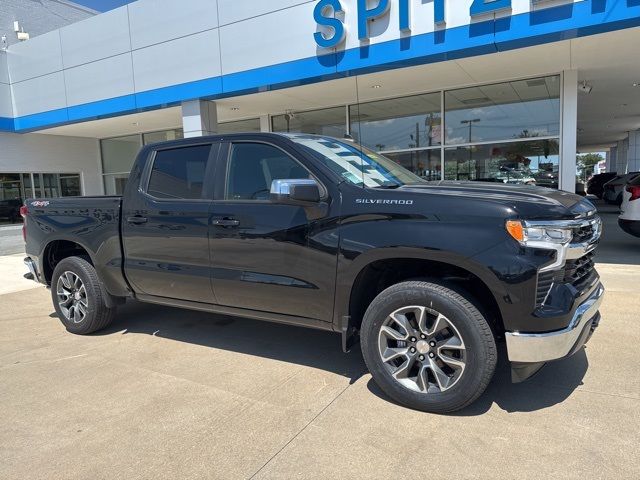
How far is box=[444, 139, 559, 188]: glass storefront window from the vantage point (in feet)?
34.7

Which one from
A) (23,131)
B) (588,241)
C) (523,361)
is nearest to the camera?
(523,361)

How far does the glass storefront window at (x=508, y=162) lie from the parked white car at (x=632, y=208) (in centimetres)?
177

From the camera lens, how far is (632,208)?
8555 mm

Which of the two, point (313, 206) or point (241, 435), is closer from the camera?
point (241, 435)

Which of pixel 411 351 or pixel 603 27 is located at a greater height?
pixel 603 27

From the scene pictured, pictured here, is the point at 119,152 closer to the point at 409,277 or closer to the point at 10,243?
the point at 10,243

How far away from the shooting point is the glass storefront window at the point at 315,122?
13.5 m

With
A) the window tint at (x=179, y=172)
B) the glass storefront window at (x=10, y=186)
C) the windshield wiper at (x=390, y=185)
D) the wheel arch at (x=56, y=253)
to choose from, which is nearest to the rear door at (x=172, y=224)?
the window tint at (x=179, y=172)

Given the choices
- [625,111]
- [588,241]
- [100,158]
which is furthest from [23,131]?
[625,111]

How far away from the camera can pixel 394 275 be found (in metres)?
3.65

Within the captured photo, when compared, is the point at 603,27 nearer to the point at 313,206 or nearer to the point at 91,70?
the point at 313,206

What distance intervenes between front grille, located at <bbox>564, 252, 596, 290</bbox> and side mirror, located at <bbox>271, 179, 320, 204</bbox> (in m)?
1.72

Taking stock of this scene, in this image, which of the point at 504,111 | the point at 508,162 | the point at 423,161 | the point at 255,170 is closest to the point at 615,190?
Answer: the point at 508,162

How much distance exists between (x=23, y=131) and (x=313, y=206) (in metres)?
16.3
